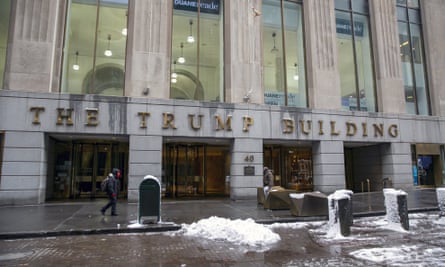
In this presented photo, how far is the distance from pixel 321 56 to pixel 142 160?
41.9 feet

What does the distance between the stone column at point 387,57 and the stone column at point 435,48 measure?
2.93 m

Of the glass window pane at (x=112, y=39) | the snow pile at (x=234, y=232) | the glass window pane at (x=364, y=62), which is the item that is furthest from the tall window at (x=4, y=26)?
the glass window pane at (x=364, y=62)

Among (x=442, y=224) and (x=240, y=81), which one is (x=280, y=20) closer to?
(x=240, y=81)

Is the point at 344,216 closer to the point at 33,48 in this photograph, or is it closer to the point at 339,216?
the point at 339,216

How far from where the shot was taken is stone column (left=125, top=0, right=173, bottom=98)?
16.6 meters

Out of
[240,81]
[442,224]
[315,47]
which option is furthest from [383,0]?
[442,224]

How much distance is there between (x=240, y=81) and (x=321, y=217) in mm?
9721

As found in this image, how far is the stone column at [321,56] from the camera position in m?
19.5

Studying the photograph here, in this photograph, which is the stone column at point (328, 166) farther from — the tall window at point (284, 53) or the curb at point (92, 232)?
the curb at point (92, 232)

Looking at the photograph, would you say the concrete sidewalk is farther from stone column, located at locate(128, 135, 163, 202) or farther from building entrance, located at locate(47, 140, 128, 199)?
building entrance, located at locate(47, 140, 128, 199)

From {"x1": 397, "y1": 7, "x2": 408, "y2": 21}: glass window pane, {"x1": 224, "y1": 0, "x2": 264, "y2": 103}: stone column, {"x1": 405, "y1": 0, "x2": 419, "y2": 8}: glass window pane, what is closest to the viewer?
{"x1": 224, "y1": 0, "x2": 264, "y2": 103}: stone column

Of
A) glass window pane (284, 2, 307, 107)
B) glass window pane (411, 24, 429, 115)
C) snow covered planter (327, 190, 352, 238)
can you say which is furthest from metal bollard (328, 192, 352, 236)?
glass window pane (411, 24, 429, 115)

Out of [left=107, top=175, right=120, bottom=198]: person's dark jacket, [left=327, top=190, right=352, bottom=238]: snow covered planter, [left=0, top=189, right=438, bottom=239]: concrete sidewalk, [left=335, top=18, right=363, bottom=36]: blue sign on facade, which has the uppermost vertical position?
[left=335, top=18, right=363, bottom=36]: blue sign on facade

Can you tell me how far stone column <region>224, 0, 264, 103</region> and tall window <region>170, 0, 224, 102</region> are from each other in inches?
28.9
